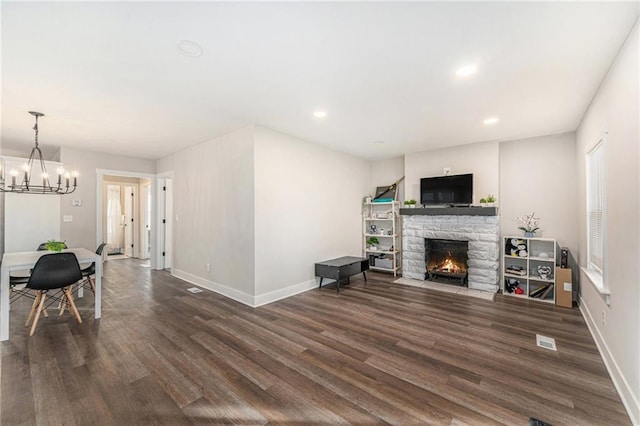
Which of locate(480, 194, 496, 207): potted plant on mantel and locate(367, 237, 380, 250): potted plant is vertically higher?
locate(480, 194, 496, 207): potted plant on mantel

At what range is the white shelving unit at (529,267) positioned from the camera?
409cm

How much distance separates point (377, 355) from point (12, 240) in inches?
254

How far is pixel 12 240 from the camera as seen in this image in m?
4.74

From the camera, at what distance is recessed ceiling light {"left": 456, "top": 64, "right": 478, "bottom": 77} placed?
2.28 metres

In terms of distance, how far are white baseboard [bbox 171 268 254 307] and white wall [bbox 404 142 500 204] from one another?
12.1ft

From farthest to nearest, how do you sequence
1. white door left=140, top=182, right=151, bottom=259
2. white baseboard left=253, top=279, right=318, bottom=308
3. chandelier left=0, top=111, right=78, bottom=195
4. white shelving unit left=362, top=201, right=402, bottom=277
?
1. white door left=140, top=182, right=151, bottom=259
2. white shelving unit left=362, top=201, right=402, bottom=277
3. white baseboard left=253, top=279, right=318, bottom=308
4. chandelier left=0, top=111, right=78, bottom=195

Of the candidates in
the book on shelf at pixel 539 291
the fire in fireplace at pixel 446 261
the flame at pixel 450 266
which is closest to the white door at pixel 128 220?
the fire in fireplace at pixel 446 261

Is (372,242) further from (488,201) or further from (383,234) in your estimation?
(488,201)

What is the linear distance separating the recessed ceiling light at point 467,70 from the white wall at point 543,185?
9.77 feet

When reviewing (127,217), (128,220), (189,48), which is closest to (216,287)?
(189,48)

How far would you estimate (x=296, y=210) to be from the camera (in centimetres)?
445

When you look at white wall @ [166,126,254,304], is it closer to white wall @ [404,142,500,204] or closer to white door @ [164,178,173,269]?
white door @ [164,178,173,269]

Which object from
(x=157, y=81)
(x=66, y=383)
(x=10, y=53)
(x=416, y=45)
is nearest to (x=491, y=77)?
(x=416, y=45)

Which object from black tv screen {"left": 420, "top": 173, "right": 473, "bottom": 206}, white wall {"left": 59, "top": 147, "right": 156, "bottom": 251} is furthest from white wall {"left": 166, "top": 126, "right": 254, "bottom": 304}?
black tv screen {"left": 420, "top": 173, "right": 473, "bottom": 206}
